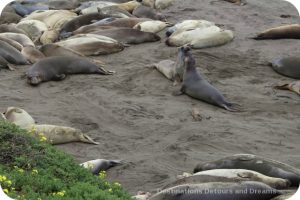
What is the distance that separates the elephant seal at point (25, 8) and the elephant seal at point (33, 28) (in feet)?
6.91

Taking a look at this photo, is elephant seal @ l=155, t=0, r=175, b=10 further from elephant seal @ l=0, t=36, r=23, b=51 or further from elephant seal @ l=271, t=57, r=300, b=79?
elephant seal @ l=271, t=57, r=300, b=79

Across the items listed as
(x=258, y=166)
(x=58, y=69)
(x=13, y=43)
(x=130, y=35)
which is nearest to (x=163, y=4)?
(x=130, y=35)

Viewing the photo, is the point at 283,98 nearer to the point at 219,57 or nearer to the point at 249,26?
the point at 219,57

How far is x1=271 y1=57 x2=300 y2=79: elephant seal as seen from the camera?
12.4 m

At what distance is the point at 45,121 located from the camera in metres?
9.75

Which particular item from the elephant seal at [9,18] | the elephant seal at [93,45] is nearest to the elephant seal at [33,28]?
the elephant seal at [9,18]

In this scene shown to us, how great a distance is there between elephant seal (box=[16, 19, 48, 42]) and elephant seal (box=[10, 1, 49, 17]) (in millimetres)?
2107

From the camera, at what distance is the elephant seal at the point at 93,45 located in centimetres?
1338

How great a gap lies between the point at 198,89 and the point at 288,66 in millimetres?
2147

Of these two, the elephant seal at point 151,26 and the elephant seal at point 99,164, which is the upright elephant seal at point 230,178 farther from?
the elephant seal at point 151,26

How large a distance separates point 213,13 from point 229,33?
2526mm

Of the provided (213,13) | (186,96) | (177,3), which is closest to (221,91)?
(186,96)

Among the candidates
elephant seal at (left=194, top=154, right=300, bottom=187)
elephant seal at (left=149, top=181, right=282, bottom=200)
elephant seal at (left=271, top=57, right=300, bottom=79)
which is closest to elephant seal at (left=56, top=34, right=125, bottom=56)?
elephant seal at (left=271, top=57, right=300, bottom=79)

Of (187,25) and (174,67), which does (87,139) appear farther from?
(187,25)
